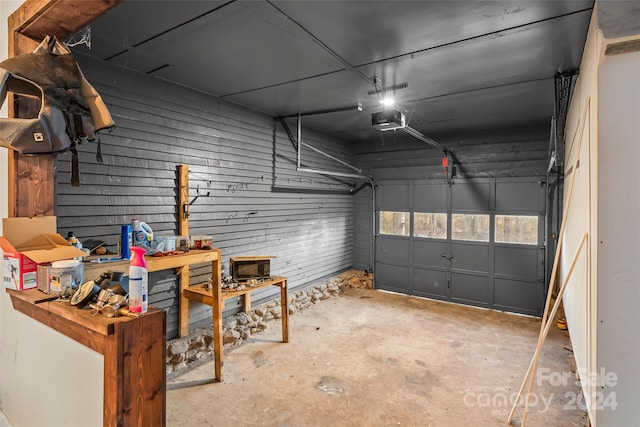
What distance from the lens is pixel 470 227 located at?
5.61m

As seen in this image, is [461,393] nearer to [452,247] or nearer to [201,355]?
[201,355]

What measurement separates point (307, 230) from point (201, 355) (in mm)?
2627

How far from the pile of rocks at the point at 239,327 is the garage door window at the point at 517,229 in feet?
9.51

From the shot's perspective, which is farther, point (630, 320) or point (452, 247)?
point (452, 247)

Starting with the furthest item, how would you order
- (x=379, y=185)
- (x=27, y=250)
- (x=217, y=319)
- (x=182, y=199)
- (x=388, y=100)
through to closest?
(x=379, y=185), (x=388, y=100), (x=182, y=199), (x=217, y=319), (x=27, y=250)

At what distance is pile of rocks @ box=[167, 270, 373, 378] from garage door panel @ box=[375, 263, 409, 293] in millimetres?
728

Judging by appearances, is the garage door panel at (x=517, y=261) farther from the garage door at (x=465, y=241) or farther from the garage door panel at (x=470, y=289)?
the garage door panel at (x=470, y=289)

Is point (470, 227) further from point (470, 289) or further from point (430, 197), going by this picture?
point (470, 289)

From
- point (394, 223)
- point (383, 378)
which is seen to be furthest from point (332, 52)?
point (394, 223)

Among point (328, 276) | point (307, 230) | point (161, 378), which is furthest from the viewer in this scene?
point (328, 276)

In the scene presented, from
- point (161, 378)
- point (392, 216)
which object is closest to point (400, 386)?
point (161, 378)

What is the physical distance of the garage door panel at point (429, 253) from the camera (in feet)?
19.2

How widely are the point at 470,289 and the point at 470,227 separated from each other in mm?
1063

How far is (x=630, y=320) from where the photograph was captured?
66.8 inches
